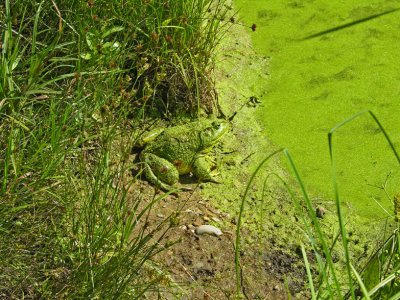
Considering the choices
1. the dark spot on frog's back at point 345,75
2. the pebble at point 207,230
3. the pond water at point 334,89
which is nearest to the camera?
the pebble at point 207,230

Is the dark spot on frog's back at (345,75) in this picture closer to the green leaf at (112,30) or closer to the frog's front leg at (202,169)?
the frog's front leg at (202,169)

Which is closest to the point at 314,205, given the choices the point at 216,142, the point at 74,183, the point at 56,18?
the point at 216,142

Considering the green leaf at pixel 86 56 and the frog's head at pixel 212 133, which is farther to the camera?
the frog's head at pixel 212 133

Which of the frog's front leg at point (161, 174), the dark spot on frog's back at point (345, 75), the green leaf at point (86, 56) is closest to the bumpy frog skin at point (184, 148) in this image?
the frog's front leg at point (161, 174)

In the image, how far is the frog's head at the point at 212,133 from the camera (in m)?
3.52

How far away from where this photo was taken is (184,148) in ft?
11.6

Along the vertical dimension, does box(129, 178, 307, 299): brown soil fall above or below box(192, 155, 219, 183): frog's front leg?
below

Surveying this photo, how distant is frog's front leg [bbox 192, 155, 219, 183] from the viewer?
349 cm

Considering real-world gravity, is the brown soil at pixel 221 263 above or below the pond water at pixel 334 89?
below

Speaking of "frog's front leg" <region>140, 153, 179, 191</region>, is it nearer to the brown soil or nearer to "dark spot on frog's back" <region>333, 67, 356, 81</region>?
the brown soil

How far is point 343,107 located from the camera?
12.9 feet

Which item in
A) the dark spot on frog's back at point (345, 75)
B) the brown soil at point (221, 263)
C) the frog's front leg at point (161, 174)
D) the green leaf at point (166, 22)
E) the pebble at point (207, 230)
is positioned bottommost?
the brown soil at point (221, 263)

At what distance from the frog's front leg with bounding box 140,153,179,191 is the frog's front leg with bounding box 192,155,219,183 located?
10 centimetres

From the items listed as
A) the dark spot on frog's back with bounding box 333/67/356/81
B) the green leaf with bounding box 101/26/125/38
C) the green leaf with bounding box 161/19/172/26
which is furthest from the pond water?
the green leaf with bounding box 101/26/125/38
